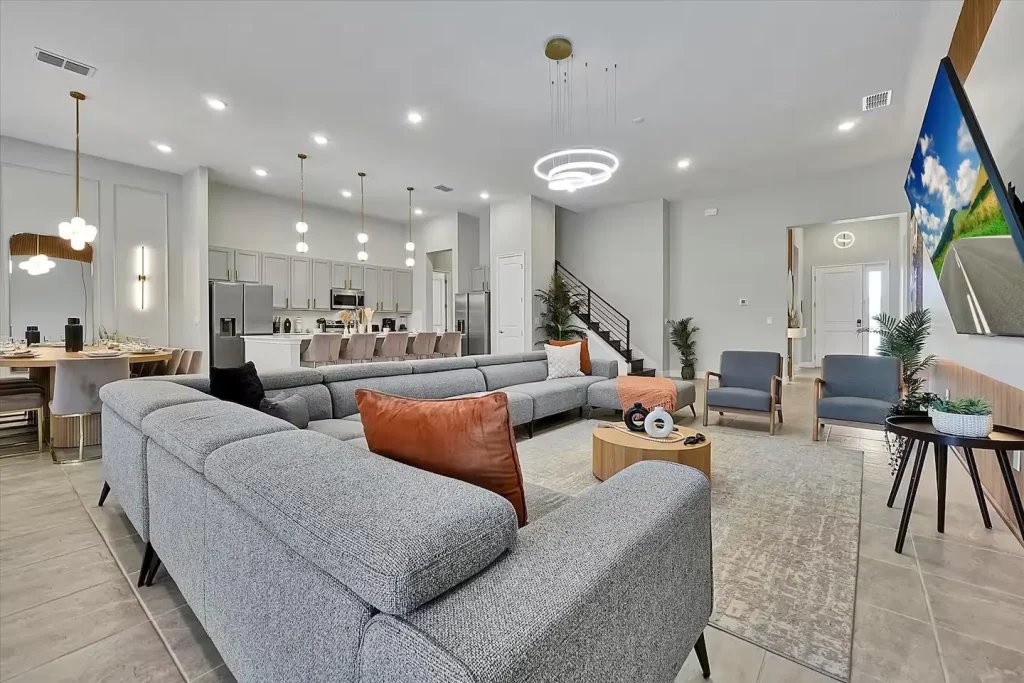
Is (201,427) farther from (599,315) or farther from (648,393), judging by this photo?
(599,315)

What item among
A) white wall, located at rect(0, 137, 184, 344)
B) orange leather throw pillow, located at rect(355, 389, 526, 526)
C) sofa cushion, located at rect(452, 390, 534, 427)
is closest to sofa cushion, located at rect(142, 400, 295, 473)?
orange leather throw pillow, located at rect(355, 389, 526, 526)

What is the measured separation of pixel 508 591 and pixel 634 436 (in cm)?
250

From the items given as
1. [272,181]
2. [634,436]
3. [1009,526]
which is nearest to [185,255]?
[272,181]

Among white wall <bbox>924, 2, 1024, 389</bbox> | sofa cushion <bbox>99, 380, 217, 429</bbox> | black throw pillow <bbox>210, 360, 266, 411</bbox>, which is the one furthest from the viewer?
black throw pillow <bbox>210, 360, 266, 411</bbox>

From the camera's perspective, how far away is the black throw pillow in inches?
96.2

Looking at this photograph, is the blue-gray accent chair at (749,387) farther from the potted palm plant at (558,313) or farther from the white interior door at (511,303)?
the white interior door at (511,303)

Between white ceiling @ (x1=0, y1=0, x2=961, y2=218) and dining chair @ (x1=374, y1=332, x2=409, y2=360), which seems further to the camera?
dining chair @ (x1=374, y1=332, x2=409, y2=360)

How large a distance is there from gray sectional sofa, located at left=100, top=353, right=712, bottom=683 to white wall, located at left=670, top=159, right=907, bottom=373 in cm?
734

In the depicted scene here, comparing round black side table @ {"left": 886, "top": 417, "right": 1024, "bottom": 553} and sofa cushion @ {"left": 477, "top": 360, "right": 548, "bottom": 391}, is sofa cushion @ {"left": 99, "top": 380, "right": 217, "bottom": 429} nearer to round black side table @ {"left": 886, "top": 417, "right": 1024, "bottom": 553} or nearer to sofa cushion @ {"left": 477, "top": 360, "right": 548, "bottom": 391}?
sofa cushion @ {"left": 477, "top": 360, "right": 548, "bottom": 391}

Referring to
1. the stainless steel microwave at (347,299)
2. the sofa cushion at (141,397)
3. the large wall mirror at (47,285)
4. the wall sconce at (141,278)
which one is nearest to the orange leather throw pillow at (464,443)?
the sofa cushion at (141,397)

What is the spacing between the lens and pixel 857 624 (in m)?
1.70

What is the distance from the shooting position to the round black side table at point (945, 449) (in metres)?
1.97

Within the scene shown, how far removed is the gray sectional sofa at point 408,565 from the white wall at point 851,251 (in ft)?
29.3

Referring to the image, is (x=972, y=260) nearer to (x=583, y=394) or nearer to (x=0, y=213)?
(x=583, y=394)
